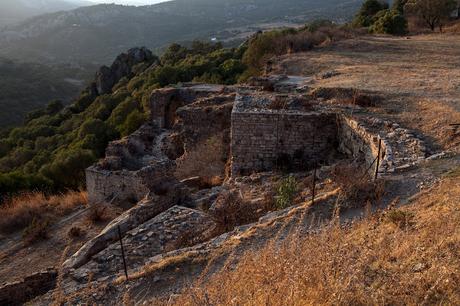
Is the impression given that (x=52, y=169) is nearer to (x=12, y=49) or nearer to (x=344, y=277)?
(x=344, y=277)

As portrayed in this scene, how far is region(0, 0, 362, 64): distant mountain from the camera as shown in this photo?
110 meters

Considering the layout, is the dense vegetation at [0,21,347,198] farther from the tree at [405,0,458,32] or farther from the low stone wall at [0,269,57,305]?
the low stone wall at [0,269,57,305]

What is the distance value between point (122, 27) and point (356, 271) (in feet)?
436

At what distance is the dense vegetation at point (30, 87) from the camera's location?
2144 inches

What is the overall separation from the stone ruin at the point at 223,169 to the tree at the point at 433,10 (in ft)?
78.3

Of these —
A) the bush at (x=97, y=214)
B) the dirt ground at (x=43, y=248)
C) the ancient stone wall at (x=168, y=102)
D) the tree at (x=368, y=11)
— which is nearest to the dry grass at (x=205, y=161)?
the bush at (x=97, y=214)

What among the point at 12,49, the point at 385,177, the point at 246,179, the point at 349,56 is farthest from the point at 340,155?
the point at 12,49

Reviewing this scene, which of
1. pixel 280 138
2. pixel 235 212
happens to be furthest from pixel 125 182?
pixel 235 212

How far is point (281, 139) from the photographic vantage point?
10305 mm

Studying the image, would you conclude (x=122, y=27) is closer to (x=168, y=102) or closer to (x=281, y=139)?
(x=168, y=102)

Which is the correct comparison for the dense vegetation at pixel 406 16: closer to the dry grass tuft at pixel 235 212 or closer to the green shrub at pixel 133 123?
the green shrub at pixel 133 123

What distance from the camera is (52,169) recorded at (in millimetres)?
19625

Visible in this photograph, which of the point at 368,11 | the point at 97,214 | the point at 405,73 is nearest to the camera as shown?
the point at 97,214

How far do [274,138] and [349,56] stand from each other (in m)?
13.6
